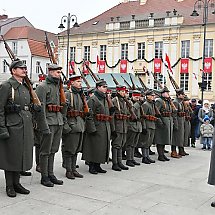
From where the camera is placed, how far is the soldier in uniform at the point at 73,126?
750 cm

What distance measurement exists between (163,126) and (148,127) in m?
0.72

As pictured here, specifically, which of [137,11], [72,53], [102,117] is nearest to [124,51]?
[137,11]

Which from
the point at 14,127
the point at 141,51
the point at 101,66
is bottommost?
the point at 14,127

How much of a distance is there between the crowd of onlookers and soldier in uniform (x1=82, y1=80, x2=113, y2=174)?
5.93 meters

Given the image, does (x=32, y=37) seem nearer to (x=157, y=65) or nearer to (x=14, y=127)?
(x=157, y=65)

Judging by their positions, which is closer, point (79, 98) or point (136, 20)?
point (79, 98)

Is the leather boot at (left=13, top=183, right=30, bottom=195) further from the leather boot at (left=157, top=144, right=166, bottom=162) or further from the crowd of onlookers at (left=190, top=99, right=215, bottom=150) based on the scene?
the crowd of onlookers at (left=190, top=99, right=215, bottom=150)

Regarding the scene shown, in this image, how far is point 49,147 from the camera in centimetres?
679

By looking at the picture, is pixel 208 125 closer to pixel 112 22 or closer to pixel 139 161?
pixel 139 161

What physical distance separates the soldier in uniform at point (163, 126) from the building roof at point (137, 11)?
3038 cm

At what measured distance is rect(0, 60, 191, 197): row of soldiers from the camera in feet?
19.7

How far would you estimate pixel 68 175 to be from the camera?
7562 mm

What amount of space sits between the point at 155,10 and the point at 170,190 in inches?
1559

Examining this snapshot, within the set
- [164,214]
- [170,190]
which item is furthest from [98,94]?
[164,214]
